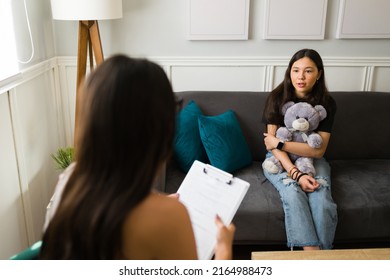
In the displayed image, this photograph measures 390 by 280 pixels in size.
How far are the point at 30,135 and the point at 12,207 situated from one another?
0.39 metres

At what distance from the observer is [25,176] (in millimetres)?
1847

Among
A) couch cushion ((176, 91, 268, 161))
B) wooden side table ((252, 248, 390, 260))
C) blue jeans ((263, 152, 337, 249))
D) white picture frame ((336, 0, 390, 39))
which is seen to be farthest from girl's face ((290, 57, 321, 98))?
wooden side table ((252, 248, 390, 260))

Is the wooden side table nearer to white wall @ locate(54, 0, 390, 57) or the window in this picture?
the window

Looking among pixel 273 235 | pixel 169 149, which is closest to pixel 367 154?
pixel 273 235

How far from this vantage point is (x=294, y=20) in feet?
7.75

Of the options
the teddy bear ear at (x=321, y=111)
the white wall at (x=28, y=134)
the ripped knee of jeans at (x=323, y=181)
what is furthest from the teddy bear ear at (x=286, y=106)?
the white wall at (x=28, y=134)

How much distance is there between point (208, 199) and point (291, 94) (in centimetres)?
105

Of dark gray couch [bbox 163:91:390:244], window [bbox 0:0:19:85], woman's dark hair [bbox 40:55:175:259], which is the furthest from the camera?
dark gray couch [bbox 163:91:390:244]

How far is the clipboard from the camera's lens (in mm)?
1058

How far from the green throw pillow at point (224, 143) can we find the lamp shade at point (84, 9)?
73cm

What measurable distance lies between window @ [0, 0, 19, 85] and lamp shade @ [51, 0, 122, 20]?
0.26 metres

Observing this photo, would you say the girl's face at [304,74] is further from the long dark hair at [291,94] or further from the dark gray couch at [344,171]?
the dark gray couch at [344,171]

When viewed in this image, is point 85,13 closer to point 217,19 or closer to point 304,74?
point 217,19

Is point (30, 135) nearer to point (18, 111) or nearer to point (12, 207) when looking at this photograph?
point (18, 111)
